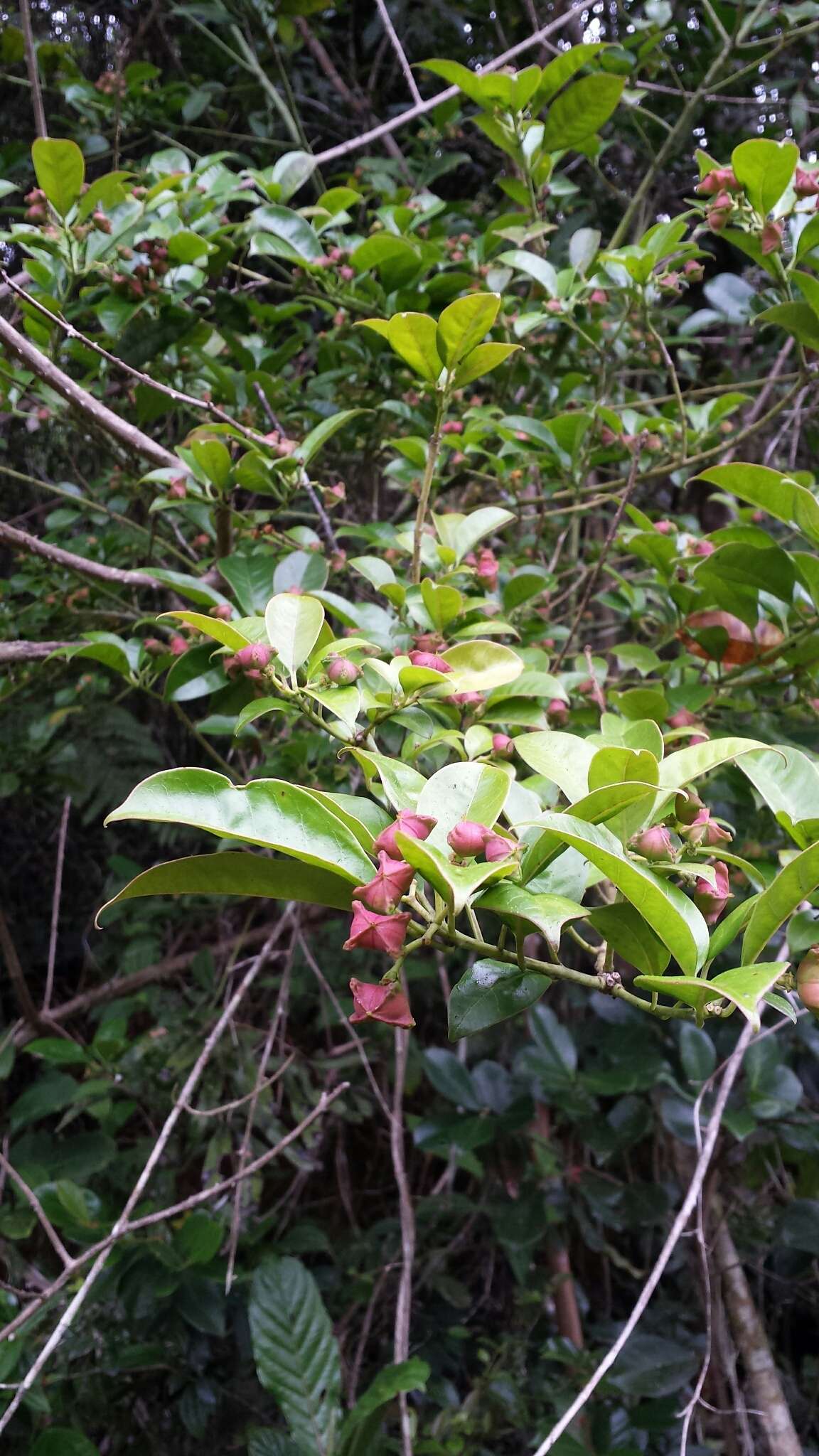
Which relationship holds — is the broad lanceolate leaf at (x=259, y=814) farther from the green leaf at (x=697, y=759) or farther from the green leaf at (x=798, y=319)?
the green leaf at (x=798, y=319)

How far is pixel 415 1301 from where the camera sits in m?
1.55

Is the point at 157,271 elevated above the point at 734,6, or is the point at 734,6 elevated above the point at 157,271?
the point at 734,6

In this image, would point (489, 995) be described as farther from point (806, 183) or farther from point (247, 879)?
point (806, 183)

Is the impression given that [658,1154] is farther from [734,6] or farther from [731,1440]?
[734,6]

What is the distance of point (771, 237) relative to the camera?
844 millimetres

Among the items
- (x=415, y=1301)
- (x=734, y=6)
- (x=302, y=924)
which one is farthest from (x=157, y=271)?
(x=415, y=1301)

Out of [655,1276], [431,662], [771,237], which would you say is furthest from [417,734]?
[771,237]

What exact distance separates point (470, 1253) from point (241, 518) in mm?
1451

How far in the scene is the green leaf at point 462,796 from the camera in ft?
1.63

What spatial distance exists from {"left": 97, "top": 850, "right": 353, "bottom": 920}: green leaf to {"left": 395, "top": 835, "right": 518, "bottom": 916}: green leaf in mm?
68

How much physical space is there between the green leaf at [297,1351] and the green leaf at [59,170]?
130 cm

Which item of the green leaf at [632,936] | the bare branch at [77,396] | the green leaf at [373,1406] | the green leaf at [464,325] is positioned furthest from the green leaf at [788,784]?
the green leaf at [373,1406]

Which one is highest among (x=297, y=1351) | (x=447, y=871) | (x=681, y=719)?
(x=447, y=871)

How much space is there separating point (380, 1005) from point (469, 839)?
0.31ft
